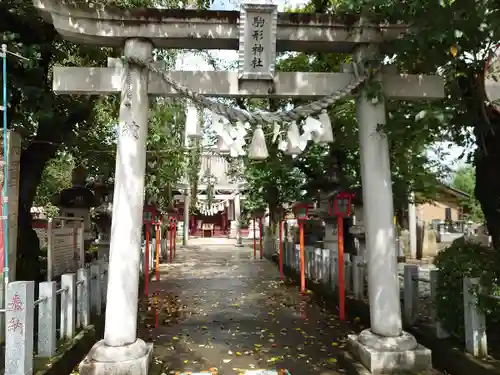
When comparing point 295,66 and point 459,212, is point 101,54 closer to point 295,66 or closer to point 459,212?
point 295,66

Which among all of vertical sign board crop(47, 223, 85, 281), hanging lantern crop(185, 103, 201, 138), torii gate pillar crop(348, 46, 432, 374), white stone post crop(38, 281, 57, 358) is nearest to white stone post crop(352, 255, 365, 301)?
torii gate pillar crop(348, 46, 432, 374)

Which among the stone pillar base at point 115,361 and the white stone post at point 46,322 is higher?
the white stone post at point 46,322

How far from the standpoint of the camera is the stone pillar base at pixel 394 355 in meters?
4.98

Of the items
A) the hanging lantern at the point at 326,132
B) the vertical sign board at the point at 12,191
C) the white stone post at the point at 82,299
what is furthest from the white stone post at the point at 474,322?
the vertical sign board at the point at 12,191

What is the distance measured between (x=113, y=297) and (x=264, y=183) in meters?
12.0

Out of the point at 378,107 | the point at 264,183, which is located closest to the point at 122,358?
the point at 378,107

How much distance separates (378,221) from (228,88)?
2517 mm

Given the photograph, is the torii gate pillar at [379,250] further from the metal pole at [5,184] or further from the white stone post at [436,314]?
the metal pole at [5,184]

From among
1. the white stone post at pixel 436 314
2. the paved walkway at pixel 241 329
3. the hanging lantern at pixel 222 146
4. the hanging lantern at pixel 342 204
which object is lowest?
the paved walkway at pixel 241 329

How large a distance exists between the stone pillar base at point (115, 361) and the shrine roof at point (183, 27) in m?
3.75

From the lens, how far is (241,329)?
7.96 meters

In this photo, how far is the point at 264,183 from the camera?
16.8 m

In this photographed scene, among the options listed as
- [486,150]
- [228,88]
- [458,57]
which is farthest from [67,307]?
[486,150]

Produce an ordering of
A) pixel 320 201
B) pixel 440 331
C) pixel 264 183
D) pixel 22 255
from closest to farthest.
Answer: pixel 440 331 → pixel 22 255 → pixel 320 201 → pixel 264 183
